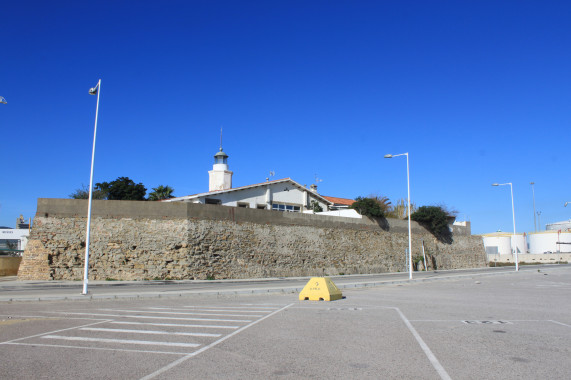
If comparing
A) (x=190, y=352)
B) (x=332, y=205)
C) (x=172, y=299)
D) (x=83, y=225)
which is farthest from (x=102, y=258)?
(x=332, y=205)

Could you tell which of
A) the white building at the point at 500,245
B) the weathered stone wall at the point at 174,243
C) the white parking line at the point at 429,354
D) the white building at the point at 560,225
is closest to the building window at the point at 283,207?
the weathered stone wall at the point at 174,243

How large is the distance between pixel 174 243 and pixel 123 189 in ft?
66.7

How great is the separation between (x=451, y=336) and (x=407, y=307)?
210 inches

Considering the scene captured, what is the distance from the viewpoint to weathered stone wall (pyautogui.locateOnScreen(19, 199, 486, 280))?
27812mm

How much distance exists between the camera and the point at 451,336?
8820 millimetres

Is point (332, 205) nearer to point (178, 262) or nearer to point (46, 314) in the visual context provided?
point (178, 262)

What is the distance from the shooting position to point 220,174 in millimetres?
47812

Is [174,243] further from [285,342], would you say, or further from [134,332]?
[285,342]

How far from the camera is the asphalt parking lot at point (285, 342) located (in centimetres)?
611

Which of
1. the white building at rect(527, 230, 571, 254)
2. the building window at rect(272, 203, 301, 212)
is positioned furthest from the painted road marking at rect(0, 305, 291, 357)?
the white building at rect(527, 230, 571, 254)

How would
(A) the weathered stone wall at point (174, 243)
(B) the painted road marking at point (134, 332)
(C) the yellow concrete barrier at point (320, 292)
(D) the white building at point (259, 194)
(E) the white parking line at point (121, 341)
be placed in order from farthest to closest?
(D) the white building at point (259, 194) → (A) the weathered stone wall at point (174, 243) → (C) the yellow concrete barrier at point (320, 292) → (E) the white parking line at point (121, 341) → (B) the painted road marking at point (134, 332)

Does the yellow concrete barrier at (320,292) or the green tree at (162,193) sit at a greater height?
the green tree at (162,193)

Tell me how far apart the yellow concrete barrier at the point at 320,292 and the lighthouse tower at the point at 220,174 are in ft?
105

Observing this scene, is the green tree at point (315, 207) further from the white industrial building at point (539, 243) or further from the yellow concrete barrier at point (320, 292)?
the white industrial building at point (539, 243)
